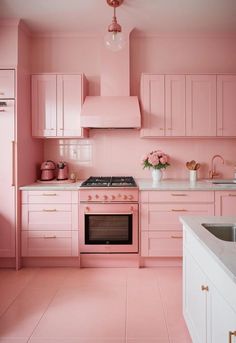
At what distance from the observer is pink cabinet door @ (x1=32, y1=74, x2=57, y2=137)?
331 centimetres

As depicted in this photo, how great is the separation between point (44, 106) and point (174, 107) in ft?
5.11

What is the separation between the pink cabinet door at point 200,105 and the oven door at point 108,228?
1225 mm

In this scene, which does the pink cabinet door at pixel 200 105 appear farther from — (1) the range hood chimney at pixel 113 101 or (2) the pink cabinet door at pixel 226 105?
(1) the range hood chimney at pixel 113 101

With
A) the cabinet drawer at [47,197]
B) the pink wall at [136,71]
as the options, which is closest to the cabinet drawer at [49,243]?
the cabinet drawer at [47,197]

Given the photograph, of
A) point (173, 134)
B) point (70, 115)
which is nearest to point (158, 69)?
point (173, 134)

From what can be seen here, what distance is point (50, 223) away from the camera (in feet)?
10.1

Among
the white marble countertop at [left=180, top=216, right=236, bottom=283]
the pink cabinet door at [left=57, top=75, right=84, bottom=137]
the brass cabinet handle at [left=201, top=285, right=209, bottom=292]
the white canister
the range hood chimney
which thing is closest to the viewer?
the white marble countertop at [left=180, top=216, right=236, bottom=283]

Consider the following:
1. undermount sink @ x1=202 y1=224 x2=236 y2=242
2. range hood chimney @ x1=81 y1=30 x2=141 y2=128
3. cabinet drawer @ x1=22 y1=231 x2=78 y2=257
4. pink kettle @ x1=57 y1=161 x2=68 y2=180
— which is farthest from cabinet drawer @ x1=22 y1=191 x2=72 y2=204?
undermount sink @ x1=202 y1=224 x2=236 y2=242

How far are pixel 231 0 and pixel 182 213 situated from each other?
221cm

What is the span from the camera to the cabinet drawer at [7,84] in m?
2.99

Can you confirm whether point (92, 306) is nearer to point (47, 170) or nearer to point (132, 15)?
point (47, 170)

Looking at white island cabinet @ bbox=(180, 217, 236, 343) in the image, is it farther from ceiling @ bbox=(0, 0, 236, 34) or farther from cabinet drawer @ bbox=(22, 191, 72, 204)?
ceiling @ bbox=(0, 0, 236, 34)

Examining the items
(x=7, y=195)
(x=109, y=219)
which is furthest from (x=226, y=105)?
(x=7, y=195)

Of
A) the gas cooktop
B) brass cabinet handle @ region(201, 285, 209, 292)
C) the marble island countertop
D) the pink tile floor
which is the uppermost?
Result: the gas cooktop
